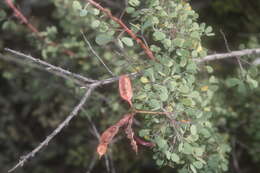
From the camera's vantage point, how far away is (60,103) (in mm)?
3654

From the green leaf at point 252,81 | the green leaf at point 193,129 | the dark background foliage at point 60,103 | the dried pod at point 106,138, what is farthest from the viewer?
the dark background foliage at point 60,103

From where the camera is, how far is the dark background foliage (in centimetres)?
303

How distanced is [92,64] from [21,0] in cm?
173

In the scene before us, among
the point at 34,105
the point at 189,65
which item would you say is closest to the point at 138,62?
the point at 189,65

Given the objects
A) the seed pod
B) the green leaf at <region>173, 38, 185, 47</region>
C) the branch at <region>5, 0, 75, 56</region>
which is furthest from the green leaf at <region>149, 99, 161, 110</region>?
the branch at <region>5, 0, 75, 56</region>

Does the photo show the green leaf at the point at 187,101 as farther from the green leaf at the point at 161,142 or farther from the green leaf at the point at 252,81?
the green leaf at the point at 252,81

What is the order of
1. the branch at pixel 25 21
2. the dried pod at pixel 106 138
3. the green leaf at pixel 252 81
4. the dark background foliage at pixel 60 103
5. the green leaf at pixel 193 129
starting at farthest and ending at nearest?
the dark background foliage at pixel 60 103
the branch at pixel 25 21
the green leaf at pixel 252 81
the green leaf at pixel 193 129
the dried pod at pixel 106 138

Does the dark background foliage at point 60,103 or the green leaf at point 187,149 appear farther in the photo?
the dark background foliage at point 60,103

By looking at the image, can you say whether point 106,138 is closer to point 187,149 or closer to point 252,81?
point 187,149

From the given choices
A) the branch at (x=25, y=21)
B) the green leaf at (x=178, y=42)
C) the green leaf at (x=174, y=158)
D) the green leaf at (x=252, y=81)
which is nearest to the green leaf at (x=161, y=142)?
the green leaf at (x=174, y=158)

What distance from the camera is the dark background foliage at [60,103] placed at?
3025 mm

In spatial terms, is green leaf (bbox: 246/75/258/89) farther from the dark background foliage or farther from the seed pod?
the dark background foliage

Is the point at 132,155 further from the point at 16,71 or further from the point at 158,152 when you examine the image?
the point at 158,152

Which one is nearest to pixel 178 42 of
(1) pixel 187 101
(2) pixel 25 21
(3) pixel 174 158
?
(1) pixel 187 101
